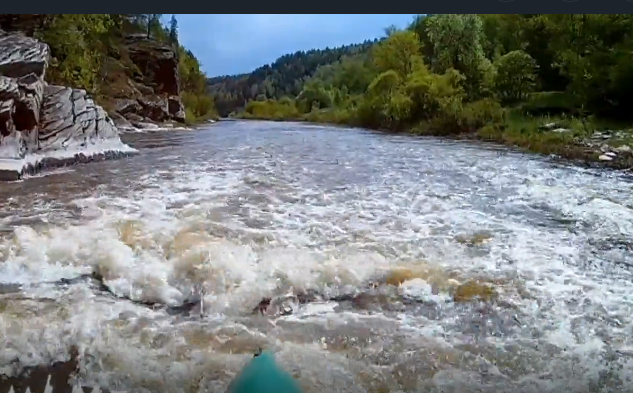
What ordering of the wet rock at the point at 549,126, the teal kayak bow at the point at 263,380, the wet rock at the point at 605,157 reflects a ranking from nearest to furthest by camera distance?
the teal kayak bow at the point at 263,380 < the wet rock at the point at 605,157 < the wet rock at the point at 549,126

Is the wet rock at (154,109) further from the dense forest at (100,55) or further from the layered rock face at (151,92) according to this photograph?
the dense forest at (100,55)

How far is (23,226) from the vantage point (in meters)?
2.40

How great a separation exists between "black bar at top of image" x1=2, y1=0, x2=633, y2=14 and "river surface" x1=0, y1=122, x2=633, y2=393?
868 mm

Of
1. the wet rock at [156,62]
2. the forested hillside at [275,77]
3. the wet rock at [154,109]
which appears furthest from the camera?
the wet rock at [154,109]

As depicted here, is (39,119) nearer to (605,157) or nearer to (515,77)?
(605,157)

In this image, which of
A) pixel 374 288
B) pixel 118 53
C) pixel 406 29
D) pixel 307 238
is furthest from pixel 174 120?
pixel 374 288

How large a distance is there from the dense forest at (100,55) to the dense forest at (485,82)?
4.39ft

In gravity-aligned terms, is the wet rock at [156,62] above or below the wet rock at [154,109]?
above

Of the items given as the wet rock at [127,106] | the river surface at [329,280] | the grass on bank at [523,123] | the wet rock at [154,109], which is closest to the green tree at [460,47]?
the grass on bank at [523,123]

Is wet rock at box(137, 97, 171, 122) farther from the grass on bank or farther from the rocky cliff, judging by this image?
the grass on bank

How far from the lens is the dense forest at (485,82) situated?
526 cm

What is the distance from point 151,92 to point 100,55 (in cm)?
143

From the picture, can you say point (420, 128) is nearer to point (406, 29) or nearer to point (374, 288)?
point (406, 29)

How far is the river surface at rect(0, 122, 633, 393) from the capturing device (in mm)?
1355
